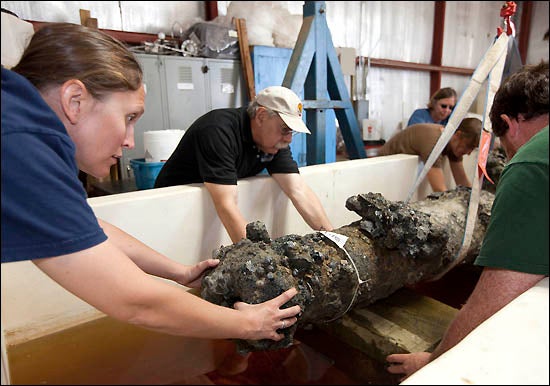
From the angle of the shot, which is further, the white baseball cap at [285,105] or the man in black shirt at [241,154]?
the white baseball cap at [285,105]

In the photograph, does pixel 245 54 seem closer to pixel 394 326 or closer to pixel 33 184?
pixel 394 326

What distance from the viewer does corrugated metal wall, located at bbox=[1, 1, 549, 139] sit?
434 cm

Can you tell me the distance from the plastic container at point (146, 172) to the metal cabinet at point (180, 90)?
48.0 inches

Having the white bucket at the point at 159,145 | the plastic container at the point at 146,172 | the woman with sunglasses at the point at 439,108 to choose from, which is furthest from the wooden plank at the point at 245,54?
the plastic container at the point at 146,172

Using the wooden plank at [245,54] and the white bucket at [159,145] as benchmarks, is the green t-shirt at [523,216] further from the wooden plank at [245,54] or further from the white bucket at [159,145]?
the wooden plank at [245,54]

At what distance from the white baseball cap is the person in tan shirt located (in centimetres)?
138

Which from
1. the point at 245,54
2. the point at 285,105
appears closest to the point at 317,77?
the point at 285,105

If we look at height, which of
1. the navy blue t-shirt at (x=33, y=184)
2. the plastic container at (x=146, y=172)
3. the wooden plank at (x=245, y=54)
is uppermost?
the wooden plank at (x=245, y=54)

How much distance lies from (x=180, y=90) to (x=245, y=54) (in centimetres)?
82

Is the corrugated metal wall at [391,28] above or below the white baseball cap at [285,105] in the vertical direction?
A: above

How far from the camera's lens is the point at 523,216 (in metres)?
0.81

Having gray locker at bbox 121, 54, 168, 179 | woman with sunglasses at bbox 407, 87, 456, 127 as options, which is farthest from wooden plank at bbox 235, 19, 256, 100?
woman with sunglasses at bbox 407, 87, 456, 127

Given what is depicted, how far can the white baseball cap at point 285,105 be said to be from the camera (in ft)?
6.29

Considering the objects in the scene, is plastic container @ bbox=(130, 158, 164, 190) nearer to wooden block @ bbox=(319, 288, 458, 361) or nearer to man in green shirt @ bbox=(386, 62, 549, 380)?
wooden block @ bbox=(319, 288, 458, 361)
